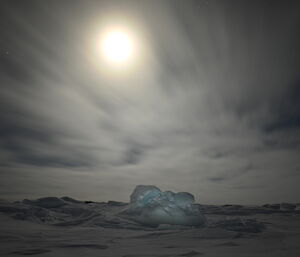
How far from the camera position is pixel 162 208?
15.9 meters

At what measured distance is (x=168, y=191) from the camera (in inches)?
694

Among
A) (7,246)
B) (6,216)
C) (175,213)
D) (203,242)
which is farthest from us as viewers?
(175,213)

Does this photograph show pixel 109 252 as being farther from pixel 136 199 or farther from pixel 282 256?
pixel 136 199

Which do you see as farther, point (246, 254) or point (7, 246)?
point (7, 246)

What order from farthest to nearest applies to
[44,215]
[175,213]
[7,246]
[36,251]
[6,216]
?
[175,213], [44,215], [6,216], [7,246], [36,251]

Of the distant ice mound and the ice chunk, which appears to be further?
the ice chunk

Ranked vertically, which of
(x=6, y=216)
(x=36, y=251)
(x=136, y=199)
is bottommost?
(x=36, y=251)

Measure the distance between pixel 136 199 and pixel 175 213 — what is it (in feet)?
11.7

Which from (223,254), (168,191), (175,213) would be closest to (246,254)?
(223,254)

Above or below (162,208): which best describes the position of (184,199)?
above

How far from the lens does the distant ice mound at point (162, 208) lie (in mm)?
15016

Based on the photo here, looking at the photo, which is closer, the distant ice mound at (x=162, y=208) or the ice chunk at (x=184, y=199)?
the distant ice mound at (x=162, y=208)

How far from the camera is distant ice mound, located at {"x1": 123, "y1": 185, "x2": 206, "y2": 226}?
15.0 meters

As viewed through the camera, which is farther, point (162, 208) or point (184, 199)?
point (184, 199)
